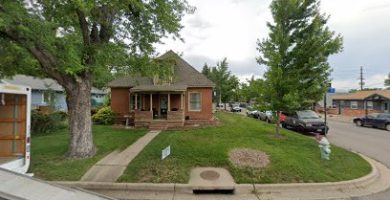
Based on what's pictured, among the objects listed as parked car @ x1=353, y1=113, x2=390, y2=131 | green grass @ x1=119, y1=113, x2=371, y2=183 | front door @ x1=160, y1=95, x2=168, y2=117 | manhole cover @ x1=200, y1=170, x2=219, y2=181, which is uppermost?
front door @ x1=160, y1=95, x2=168, y2=117

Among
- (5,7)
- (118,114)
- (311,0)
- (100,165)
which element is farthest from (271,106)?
(118,114)

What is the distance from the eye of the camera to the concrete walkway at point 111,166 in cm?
865

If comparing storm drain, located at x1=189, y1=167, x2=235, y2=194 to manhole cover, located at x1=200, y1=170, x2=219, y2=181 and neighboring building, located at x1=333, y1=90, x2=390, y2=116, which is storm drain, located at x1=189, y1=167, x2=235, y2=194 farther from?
neighboring building, located at x1=333, y1=90, x2=390, y2=116

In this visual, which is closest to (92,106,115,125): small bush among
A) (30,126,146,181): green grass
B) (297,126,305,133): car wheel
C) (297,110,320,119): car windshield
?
(30,126,146,181): green grass

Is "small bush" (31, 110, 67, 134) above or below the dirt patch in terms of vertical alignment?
above

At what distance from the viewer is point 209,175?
29.6ft

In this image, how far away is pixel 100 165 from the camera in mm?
9883

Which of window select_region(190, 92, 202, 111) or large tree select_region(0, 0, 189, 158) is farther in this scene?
window select_region(190, 92, 202, 111)

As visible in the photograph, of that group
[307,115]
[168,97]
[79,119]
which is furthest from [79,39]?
[307,115]

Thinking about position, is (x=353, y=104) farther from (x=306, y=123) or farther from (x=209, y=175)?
(x=209, y=175)

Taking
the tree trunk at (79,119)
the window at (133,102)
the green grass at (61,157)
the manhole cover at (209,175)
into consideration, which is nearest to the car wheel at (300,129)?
the window at (133,102)

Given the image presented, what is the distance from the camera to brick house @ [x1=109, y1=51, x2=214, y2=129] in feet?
72.8

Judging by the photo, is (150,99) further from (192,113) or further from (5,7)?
(5,7)

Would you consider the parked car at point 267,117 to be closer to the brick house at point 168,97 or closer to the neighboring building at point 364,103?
the brick house at point 168,97
